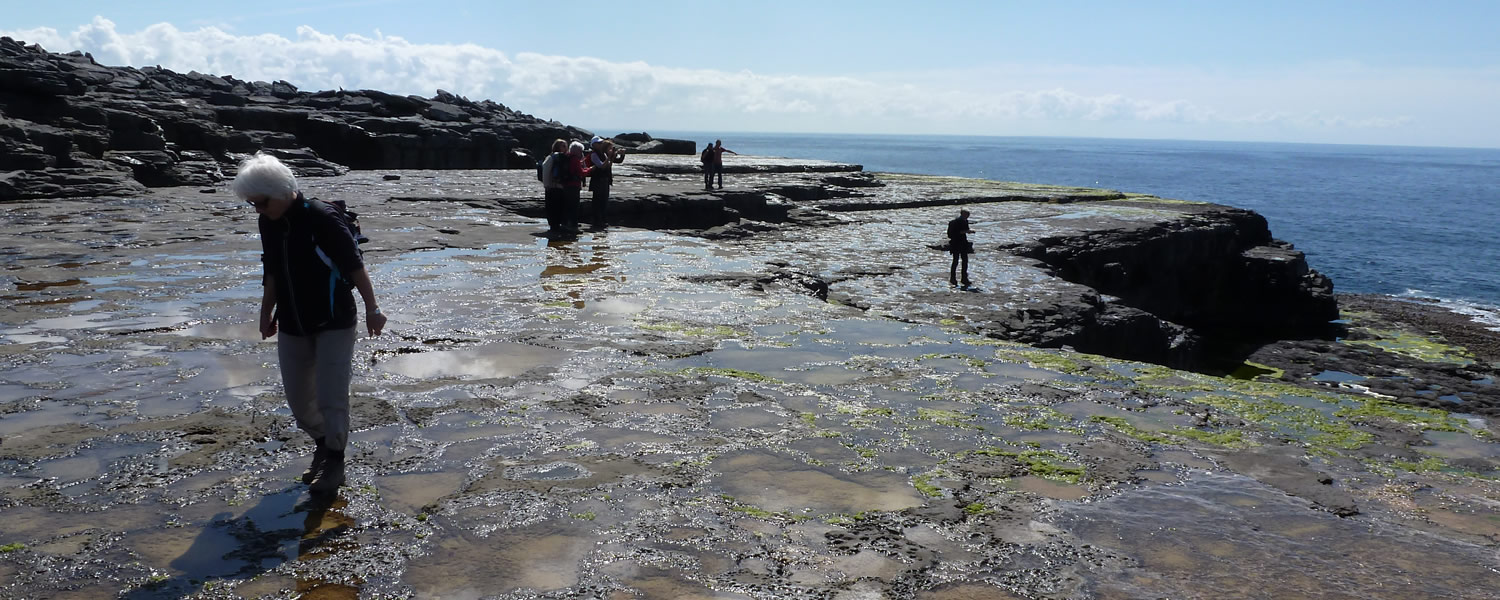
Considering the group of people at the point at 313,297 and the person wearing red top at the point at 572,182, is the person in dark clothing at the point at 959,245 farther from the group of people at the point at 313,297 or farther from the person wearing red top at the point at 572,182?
the group of people at the point at 313,297

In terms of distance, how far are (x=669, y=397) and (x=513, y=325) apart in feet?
8.45

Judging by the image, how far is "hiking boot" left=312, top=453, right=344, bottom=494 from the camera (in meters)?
4.64

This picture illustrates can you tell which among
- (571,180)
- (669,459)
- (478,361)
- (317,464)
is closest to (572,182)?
(571,180)

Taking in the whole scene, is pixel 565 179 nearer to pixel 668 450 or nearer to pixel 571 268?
pixel 571 268

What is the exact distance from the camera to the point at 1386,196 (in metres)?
97.4

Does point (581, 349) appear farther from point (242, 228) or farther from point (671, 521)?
point (242, 228)

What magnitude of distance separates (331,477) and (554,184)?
1089 cm

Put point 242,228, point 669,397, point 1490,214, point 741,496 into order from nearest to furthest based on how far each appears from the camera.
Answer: point 741,496 < point 669,397 < point 242,228 < point 1490,214

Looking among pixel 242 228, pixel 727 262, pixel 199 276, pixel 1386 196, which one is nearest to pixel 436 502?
pixel 199 276

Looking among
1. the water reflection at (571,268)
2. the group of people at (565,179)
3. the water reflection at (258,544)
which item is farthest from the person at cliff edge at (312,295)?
the group of people at (565,179)

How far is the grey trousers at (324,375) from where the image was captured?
15.3 ft

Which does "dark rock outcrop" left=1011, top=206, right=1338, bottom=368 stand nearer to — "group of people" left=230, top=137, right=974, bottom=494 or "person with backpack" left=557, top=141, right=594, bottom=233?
"person with backpack" left=557, top=141, right=594, bottom=233

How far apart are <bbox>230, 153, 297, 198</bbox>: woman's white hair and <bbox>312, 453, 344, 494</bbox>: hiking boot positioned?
129 cm

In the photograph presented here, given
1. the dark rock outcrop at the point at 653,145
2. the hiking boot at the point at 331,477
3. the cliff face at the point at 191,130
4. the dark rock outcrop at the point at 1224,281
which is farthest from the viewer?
the dark rock outcrop at the point at 653,145
